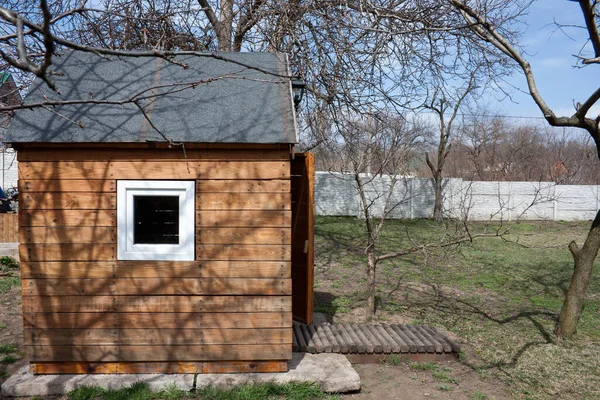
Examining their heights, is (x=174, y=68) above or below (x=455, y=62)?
below

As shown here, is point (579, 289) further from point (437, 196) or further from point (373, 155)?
point (437, 196)

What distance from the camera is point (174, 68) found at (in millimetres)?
5852

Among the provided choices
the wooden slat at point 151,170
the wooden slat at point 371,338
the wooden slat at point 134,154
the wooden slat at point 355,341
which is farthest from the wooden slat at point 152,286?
the wooden slat at point 371,338

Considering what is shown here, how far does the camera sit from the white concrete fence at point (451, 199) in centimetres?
2352

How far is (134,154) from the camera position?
507cm

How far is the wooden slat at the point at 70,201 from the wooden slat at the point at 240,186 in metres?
0.86

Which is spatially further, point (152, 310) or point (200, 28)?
point (200, 28)

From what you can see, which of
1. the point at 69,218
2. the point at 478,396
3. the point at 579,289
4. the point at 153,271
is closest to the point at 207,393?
the point at 153,271

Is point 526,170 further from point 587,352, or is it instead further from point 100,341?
point 100,341

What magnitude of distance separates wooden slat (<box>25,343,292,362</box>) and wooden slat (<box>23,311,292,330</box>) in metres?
0.20

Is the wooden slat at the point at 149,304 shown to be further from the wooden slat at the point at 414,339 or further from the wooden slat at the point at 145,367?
the wooden slat at the point at 414,339

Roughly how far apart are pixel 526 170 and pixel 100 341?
36.7 meters

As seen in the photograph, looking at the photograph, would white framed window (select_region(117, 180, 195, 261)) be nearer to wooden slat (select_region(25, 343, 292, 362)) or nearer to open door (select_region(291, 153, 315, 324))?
wooden slat (select_region(25, 343, 292, 362))

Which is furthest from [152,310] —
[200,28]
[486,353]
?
[200,28]
